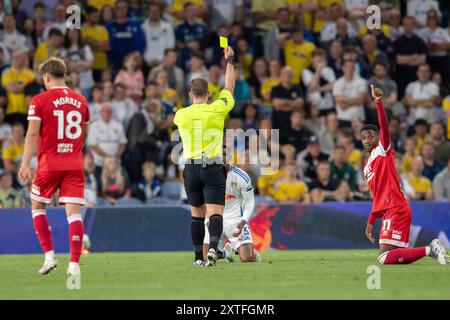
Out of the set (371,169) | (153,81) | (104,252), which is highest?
(153,81)

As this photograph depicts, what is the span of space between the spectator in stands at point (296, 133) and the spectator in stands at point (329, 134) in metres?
0.27

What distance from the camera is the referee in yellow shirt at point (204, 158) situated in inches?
511

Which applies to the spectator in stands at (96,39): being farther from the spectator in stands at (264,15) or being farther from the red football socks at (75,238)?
the red football socks at (75,238)

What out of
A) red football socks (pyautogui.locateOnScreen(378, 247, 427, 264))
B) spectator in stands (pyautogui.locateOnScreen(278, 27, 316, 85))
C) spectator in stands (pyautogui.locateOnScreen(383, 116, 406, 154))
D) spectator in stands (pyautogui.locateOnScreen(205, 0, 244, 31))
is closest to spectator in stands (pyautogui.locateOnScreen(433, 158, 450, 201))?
spectator in stands (pyautogui.locateOnScreen(383, 116, 406, 154))

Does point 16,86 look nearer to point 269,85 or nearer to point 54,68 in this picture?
point 269,85

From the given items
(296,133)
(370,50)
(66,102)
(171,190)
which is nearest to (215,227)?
(66,102)

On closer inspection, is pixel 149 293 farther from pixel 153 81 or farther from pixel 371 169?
pixel 153 81

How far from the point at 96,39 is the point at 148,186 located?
409 centimetres

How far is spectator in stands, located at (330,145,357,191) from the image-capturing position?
21.2 m

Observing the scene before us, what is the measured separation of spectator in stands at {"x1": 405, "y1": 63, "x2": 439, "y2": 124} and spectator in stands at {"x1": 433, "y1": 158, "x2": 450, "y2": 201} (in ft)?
8.43

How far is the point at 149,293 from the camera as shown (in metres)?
9.68

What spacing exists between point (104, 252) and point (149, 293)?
9593 mm

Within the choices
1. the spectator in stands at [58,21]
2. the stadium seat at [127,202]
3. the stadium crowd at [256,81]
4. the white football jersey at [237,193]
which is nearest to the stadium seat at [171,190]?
the stadium crowd at [256,81]
